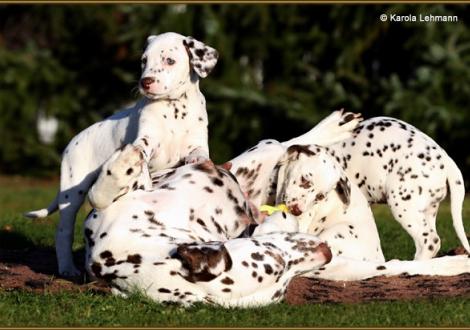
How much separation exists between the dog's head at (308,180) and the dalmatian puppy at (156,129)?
2.40ft

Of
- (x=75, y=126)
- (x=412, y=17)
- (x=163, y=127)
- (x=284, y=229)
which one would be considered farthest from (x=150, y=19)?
(x=284, y=229)

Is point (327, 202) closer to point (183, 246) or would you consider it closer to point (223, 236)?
point (223, 236)

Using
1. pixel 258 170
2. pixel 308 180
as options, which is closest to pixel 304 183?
pixel 308 180

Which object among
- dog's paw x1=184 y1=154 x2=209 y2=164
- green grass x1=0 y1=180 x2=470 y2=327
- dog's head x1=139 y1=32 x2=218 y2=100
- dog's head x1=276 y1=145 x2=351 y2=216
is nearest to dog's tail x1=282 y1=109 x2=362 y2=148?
dog's head x1=276 y1=145 x2=351 y2=216

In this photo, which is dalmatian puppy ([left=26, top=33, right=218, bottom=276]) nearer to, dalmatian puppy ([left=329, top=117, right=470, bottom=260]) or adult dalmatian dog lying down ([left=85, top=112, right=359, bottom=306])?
adult dalmatian dog lying down ([left=85, top=112, right=359, bottom=306])

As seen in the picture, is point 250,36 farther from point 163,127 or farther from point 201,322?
point 201,322

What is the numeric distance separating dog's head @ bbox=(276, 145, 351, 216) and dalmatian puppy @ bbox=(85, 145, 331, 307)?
2.90ft

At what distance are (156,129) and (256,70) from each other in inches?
590

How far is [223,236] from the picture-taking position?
8.18 meters

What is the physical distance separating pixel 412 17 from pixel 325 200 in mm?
11615

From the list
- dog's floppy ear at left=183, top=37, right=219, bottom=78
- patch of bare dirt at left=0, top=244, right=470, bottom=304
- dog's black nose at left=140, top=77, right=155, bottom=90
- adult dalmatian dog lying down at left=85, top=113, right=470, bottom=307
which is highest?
dog's floppy ear at left=183, top=37, right=219, bottom=78

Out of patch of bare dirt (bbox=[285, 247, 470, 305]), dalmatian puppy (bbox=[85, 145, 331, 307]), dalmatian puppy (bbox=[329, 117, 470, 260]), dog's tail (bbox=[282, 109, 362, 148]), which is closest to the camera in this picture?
dalmatian puppy (bbox=[85, 145, 331, 307])

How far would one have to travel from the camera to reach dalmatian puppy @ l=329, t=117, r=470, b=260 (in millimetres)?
9750

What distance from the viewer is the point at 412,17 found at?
66.5 feet
